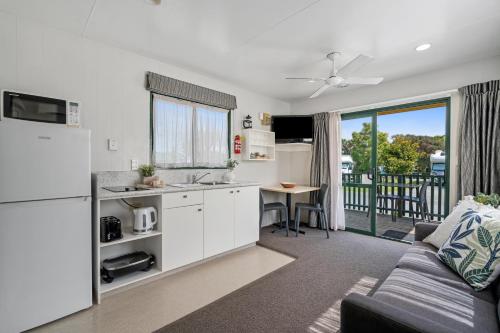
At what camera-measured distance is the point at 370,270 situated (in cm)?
257

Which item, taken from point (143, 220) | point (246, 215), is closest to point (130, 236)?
point (143, 220)

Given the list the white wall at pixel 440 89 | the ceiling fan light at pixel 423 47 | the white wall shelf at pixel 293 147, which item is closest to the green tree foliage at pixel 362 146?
the white wall at pixel 440 89

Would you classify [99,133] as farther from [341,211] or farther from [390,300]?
[341,211]

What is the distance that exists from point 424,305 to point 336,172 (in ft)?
9.83

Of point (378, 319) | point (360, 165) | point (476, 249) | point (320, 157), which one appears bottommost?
point (378, 319)

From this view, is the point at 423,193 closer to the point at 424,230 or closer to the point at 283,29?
the point at 424,230

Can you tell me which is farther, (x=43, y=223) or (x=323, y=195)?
(x=323, y=195)

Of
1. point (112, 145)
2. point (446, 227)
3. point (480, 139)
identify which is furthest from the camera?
point (480, 139)

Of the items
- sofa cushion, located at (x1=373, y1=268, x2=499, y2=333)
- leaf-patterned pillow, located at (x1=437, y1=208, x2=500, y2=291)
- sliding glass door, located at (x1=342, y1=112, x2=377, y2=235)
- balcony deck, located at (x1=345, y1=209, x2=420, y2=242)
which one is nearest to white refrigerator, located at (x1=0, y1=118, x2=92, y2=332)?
sofa cushion, located at (x1=373, y1=268, x2=499, y2=333)

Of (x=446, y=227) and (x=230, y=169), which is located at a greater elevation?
(x=230, y=169)

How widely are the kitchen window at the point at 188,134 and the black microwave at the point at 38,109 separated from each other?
994 millimetres

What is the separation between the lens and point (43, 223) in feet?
5.39

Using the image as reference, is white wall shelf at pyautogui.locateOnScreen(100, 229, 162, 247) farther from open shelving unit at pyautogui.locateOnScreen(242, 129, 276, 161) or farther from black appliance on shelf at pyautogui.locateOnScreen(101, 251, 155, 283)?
open shelving unit at pyautogui.locateOnScreen(242, 129, 276, 161)

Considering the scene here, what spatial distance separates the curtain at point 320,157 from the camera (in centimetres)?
419
